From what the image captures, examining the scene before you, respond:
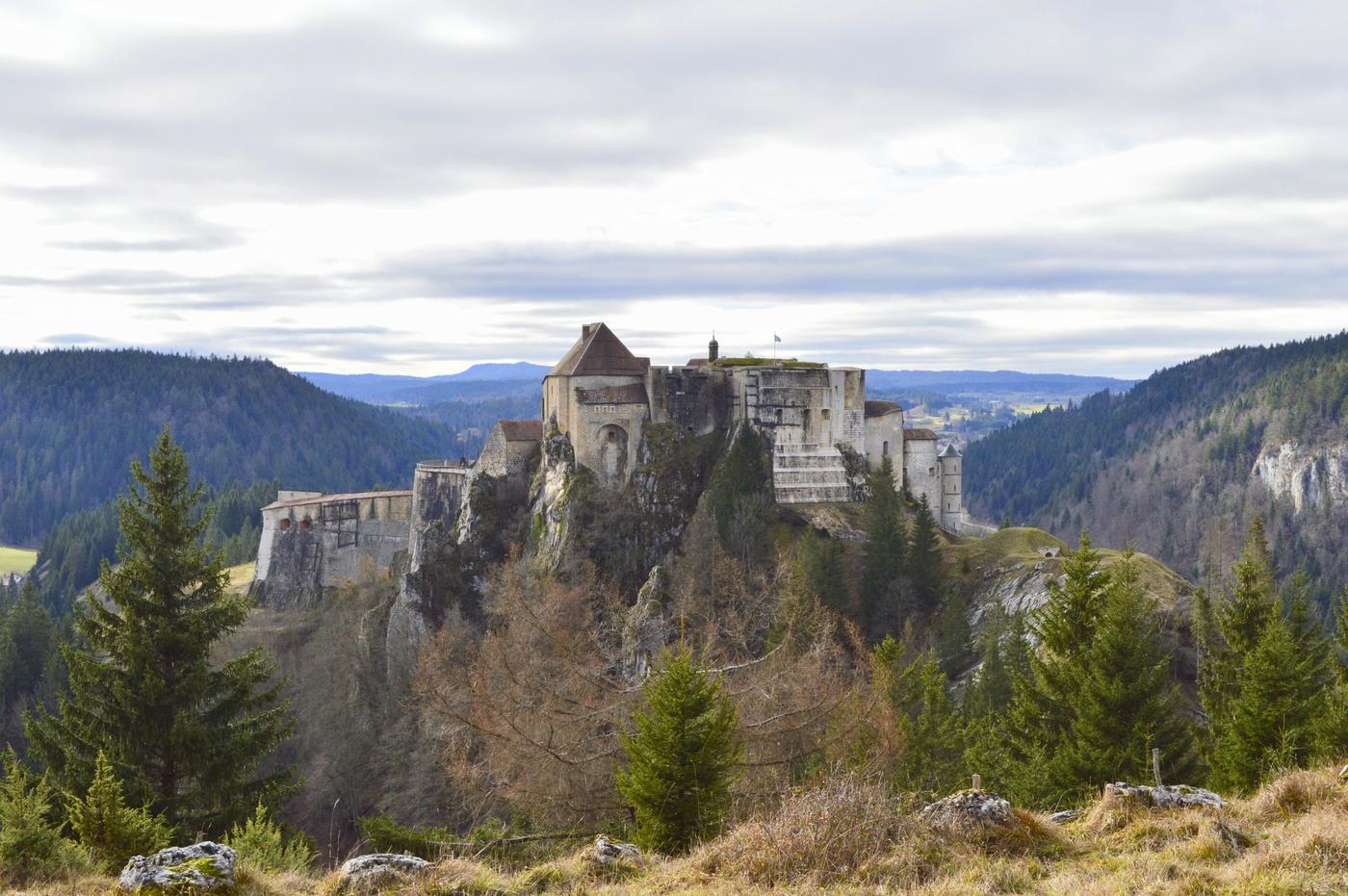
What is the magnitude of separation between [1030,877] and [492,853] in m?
7.72

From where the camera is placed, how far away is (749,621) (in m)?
43.3

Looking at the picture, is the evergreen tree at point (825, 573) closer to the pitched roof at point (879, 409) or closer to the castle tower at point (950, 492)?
the pitched roof at point (879, 409)

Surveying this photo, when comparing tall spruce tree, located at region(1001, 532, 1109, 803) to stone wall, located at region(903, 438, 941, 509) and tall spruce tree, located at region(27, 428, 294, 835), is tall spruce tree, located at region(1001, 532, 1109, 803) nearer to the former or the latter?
tall spruce tree, located at region(27, 428, 294, 835)

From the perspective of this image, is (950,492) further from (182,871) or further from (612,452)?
(182,871)

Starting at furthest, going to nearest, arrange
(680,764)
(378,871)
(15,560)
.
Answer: (15,560) → (680,764) → (378,871)

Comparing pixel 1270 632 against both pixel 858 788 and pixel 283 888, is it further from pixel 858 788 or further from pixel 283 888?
pixel 283 888

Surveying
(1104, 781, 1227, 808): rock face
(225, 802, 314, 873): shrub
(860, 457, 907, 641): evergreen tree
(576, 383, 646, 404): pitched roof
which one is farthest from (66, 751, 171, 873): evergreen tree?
(576, 383, 646, 404): pitched roof

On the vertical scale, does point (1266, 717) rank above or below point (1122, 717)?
above

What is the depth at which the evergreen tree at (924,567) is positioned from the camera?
5025cm

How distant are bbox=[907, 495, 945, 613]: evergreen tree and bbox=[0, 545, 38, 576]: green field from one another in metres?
131

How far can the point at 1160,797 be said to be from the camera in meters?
12.7

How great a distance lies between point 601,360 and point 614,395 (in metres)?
2.27

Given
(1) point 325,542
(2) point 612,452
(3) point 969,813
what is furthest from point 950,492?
(3) point 969,813

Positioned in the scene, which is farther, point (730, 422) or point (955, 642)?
point (730, 422)
